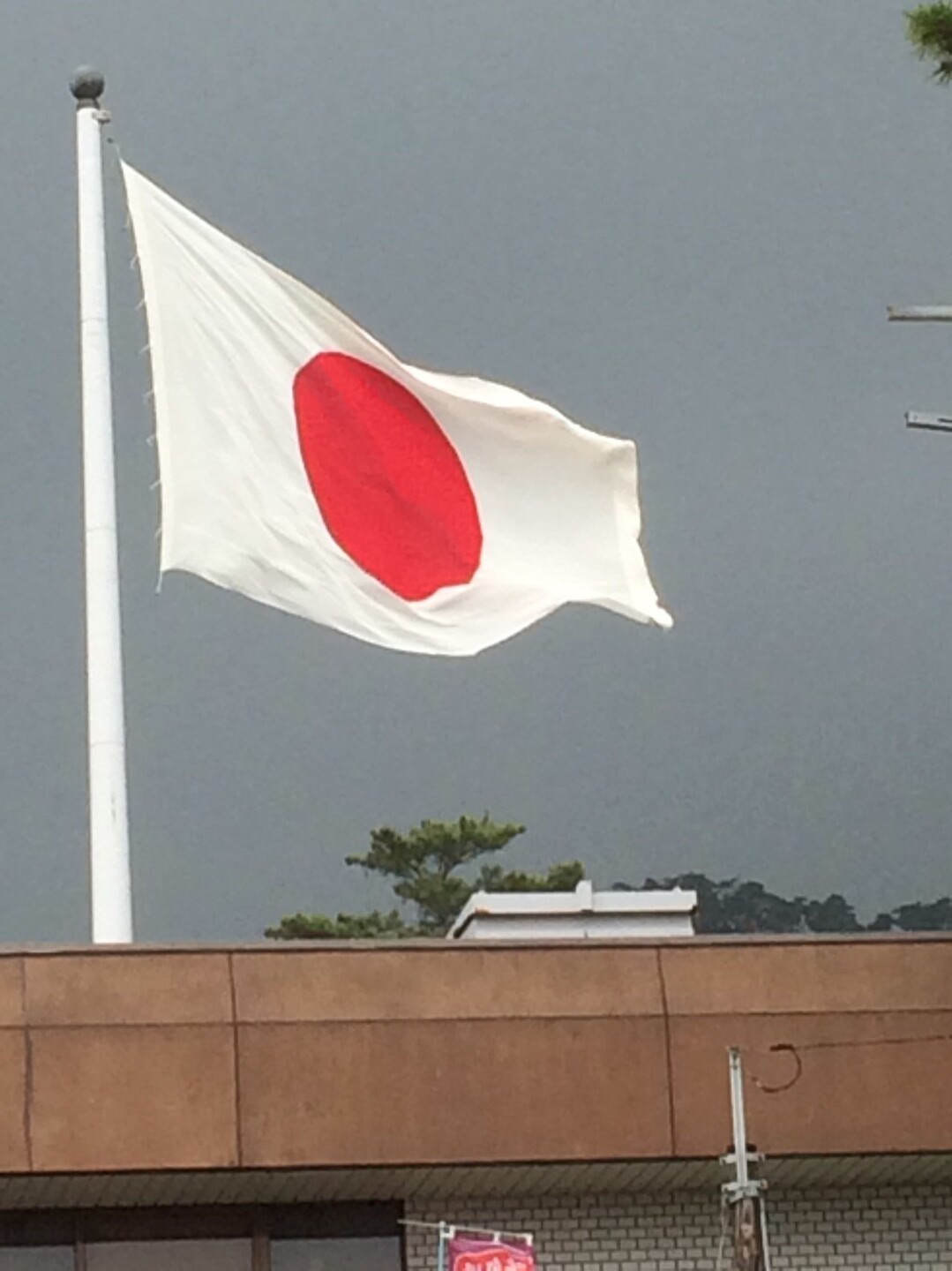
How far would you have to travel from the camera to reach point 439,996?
63.5 ft

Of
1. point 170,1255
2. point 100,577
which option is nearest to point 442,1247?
point 170,1255

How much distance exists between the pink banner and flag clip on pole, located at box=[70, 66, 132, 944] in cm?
299

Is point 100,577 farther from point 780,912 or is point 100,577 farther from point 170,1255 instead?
point 780,912

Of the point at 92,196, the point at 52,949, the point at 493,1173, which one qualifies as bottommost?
the point at 493,1173

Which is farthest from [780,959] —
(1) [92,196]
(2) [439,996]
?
(1) [92,196]

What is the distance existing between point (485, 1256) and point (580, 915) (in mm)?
2736

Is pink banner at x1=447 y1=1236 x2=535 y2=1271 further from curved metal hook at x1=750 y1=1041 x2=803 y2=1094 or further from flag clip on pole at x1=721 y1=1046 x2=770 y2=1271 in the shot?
curved metal hook at x1=750 y1=1041 x2=803 y2=1094

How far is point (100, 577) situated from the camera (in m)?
20.1

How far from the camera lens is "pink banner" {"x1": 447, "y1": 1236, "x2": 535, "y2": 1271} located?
1925 centimetres

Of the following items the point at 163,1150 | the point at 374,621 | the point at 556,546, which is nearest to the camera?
the point at 163,1150

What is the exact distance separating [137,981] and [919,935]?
537 cm

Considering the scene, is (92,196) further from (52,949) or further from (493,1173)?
(493,1173)

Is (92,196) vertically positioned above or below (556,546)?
above

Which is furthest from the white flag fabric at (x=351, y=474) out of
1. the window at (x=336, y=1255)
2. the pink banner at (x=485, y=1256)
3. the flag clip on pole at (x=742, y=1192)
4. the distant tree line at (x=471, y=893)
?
the distant tree line at (x=471, y=893)
